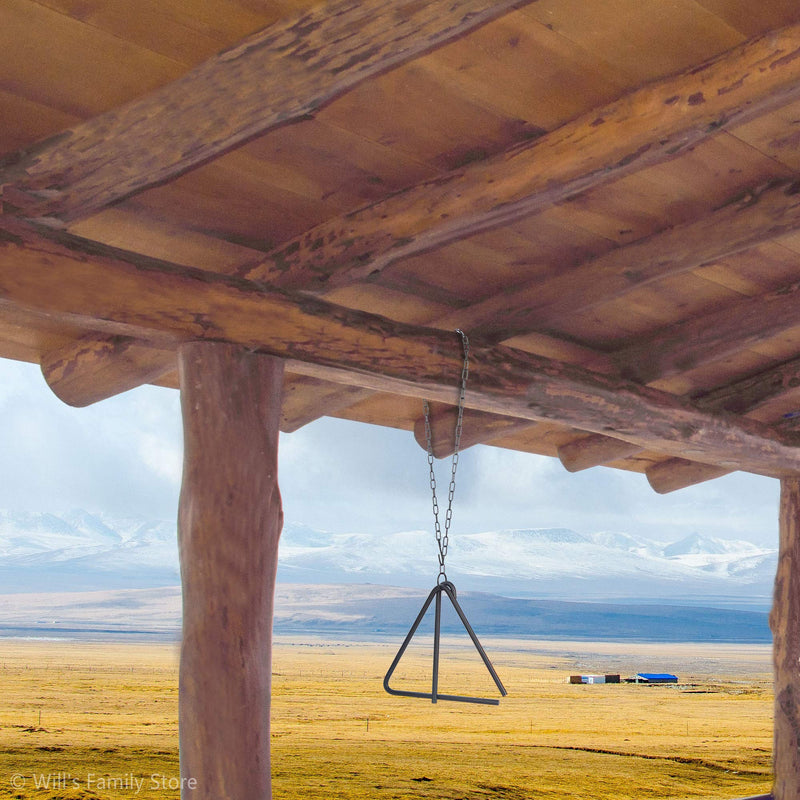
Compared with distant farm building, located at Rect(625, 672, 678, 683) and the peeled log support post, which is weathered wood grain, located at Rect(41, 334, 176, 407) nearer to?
the peeled log support post

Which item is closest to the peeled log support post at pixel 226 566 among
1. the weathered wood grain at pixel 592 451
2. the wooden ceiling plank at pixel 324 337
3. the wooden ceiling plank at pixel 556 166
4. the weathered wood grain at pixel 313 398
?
the wooden ceiling plank at pixel 324 337

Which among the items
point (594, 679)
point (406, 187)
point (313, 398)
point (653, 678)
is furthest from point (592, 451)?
point (653, 678)

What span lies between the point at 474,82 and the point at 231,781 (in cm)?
180

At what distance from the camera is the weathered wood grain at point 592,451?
4.57 m

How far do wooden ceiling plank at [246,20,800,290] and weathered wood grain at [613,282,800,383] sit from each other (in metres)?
1.35

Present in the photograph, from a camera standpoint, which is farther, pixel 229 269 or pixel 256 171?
pixel 229 269

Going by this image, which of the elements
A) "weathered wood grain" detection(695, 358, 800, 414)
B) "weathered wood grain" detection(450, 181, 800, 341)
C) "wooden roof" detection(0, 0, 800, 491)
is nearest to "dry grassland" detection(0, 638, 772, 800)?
"wooden roof" detection(0, 0, 800, 491)

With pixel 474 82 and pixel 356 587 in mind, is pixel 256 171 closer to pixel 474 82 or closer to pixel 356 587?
pixel 474 82

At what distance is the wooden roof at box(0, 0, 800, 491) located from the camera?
1772 millimetres

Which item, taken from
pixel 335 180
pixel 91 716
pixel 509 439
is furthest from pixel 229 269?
pixel 91 716

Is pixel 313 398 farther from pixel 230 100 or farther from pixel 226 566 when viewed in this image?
pixel 230 100

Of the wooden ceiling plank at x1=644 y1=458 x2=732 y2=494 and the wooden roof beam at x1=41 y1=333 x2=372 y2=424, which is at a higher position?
the wooden roof beam at x1=41 y1=333 x2=372 y2=424

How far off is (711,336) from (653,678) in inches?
1431

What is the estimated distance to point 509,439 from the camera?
4695mm
